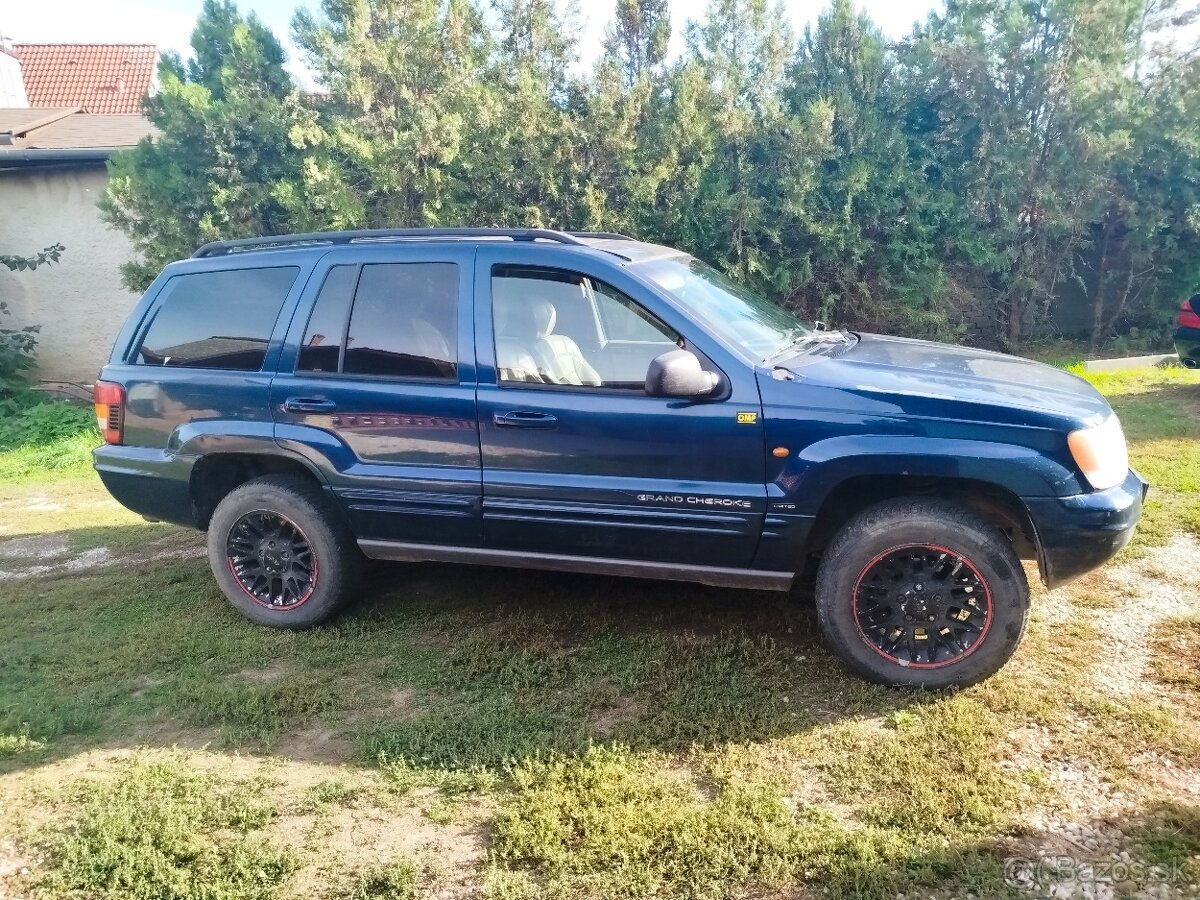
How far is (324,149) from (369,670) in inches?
275

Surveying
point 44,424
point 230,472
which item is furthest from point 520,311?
point 44,424

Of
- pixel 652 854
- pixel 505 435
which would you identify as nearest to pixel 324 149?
pixel 505 435

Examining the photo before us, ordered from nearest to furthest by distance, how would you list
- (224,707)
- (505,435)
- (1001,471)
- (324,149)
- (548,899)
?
(548,899)
(1001,471)
(224,707)
(505,435)
(324,149)

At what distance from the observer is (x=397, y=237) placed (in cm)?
411

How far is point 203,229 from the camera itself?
906 centimetres

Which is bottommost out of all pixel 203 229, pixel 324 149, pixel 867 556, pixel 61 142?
pixel 867 556

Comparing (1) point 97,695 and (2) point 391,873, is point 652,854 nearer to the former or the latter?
(2) point 391,873

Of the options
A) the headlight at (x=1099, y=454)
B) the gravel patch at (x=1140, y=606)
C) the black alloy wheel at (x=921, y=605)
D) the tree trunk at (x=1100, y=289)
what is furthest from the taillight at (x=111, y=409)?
the tree trunk at (x=1100, y=289)

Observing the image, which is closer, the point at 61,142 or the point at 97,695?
the point at 97,695

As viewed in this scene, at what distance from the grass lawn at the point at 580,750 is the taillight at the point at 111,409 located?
96 cm

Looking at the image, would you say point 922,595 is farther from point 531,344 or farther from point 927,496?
point 531,344

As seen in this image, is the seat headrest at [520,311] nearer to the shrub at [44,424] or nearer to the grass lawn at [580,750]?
the grass lawn at [580,750]

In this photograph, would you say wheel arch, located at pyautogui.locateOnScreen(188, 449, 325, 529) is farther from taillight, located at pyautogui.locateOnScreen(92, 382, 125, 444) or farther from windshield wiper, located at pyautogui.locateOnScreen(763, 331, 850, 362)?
windshield wiper, located at pyautogui.locateOnScreen(763, 331, 850, 362)

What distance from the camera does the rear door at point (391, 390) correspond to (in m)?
3.79
